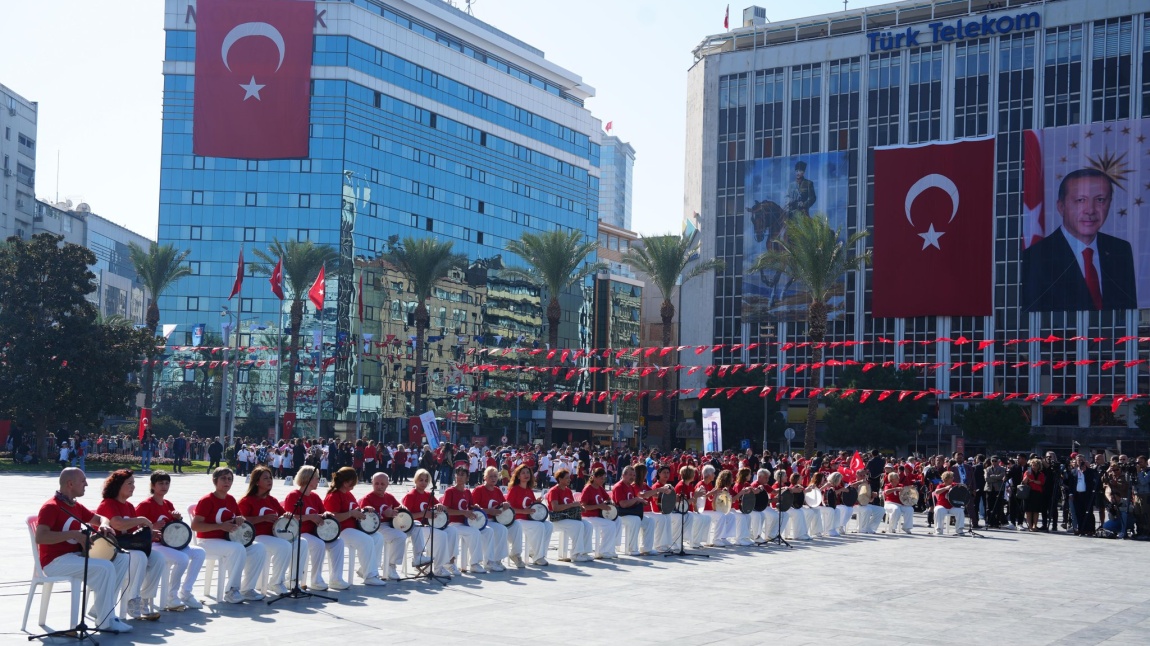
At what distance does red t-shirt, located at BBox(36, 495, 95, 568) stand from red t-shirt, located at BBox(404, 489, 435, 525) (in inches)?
221

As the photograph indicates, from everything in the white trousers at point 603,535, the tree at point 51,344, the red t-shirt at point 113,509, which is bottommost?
the white trousers at point 603,535

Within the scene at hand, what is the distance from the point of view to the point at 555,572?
57.4 ft

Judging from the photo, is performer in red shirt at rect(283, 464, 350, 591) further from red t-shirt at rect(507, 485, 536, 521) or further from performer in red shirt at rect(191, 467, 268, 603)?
red t-shirt at rect(507, 485, 536, 521)

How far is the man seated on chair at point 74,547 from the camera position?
36.4 feet

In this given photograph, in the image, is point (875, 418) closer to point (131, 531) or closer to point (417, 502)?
point (417, 502)

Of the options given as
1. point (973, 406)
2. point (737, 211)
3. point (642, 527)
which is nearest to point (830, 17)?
point (737, 211)

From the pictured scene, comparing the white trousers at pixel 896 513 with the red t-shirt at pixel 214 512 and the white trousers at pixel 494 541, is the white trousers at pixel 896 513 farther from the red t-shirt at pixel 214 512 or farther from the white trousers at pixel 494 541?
the red t-shirt at pixel 214 512

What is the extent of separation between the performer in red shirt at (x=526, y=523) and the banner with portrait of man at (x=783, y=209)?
6756 cm

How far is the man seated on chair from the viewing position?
1110 cm

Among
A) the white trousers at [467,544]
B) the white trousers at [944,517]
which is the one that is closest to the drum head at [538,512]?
the white trousers at [467,544]

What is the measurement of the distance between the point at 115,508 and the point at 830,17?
84.2 m

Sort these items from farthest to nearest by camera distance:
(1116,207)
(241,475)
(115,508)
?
(1116,207), (241,475), (115,508)

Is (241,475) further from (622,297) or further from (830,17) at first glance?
(622,297)

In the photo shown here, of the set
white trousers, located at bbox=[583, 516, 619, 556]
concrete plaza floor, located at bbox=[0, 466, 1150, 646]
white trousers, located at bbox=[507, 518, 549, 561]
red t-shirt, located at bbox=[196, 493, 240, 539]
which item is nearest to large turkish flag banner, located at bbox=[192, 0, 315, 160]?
concrete plaza floor, located at bbox=[0, 466, 1150, 646]
